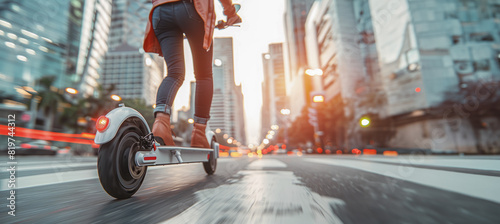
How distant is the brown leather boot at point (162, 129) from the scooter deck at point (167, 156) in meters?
0.11

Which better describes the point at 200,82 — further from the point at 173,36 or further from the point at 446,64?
the point at 446,64

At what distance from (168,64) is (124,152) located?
914 millimetres

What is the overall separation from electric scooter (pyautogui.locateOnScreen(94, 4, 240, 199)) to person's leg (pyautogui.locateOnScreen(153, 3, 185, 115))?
40 centimetres

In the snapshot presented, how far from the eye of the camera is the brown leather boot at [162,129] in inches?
69.9

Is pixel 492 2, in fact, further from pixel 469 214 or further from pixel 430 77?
pixel 469 214

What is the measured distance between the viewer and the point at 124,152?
1396mm

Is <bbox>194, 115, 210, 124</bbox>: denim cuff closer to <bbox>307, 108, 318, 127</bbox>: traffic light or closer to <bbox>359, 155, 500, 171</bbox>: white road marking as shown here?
<bbox>359, 155, 500, 171</bbox>: white road marking

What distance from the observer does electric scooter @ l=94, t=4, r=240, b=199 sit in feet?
4.17

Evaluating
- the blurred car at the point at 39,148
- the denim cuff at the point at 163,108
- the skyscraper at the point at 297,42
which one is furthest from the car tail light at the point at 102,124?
the skyscraper at the point at 297,42

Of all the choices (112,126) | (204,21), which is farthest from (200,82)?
(112,126)

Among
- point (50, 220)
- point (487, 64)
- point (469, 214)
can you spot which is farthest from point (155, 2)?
point (487, 64)

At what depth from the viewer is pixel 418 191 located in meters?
1.54

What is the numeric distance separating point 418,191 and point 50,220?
6.30ft

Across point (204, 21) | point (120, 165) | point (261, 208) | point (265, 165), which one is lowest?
point (265, 165)
